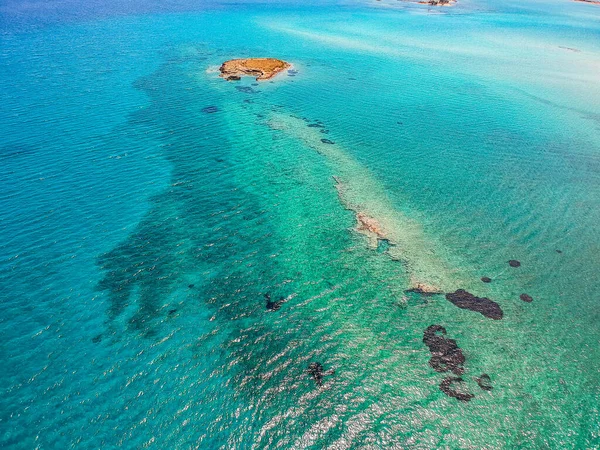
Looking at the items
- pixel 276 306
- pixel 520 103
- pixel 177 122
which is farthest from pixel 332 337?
pixel 520 103

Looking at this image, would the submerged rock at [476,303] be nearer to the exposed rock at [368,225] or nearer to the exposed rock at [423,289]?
the exposed rock at [423,289]

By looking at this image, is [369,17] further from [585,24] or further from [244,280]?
[244,280]

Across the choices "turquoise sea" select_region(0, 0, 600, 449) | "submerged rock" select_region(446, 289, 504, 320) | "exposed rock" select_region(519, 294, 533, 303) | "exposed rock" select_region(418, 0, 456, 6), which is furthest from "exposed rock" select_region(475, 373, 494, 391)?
"exposed rock" select_region(418, 0, 456, 6)

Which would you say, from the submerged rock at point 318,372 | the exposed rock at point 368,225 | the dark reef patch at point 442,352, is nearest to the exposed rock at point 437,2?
the exposed rock at point 368,225

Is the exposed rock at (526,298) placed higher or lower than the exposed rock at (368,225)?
lower

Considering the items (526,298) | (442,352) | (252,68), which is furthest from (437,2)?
(442,352)

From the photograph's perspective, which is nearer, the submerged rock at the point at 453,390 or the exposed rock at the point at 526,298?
the submerged rock at the point at 453,390
